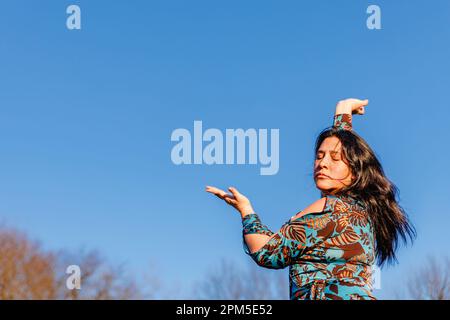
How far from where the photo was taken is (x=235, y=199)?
4.18m

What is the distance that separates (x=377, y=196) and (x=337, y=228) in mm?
423

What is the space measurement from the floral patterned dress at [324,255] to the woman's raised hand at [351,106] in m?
0.99

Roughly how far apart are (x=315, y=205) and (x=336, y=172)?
0.30 m

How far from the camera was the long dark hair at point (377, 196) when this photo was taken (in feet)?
13.7

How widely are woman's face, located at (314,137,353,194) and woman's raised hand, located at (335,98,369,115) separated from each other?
620mm

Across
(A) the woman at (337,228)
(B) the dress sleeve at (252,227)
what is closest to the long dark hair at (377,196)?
(A) the woman at (337,228)

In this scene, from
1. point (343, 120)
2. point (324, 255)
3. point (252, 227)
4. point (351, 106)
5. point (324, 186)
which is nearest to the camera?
point (324, 255)

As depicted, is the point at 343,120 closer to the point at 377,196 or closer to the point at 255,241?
the point at 377,196

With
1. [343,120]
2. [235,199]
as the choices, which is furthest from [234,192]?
[343,120]

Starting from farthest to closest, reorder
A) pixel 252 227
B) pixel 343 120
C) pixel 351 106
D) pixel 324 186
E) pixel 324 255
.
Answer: pixel 351 106 → pixel 343 120 → pixel 324 186 → pixel 252 227 → pixel 324 255

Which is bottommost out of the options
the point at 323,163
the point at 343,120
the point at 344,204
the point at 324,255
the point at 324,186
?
the point at 324,255

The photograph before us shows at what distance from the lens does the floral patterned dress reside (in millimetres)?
3809

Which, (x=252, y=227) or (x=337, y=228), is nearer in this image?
(x=337, y=228)
